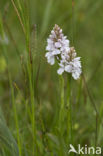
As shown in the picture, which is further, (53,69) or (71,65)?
(53,69)

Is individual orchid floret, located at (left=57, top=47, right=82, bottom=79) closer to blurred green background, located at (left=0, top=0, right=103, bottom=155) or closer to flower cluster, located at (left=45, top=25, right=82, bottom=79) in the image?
flower cluster, located at (left=45, top=25, right=82, bottom=79)

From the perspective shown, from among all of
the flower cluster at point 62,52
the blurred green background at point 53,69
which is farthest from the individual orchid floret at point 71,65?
the blurred green background at point 53,69

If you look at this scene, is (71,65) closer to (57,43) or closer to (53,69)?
(57,43)

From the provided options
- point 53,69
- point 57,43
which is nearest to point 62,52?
point 57,43

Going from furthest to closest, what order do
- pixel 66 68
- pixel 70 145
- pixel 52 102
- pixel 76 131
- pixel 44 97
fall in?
1. pixel 44 97
2. pixel 52 102
3. pixel 76 131
4. pixel 70 145
5. pixel 66 68

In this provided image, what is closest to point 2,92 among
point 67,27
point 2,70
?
point 2,70

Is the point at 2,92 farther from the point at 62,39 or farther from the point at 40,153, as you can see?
the point at 62,39
